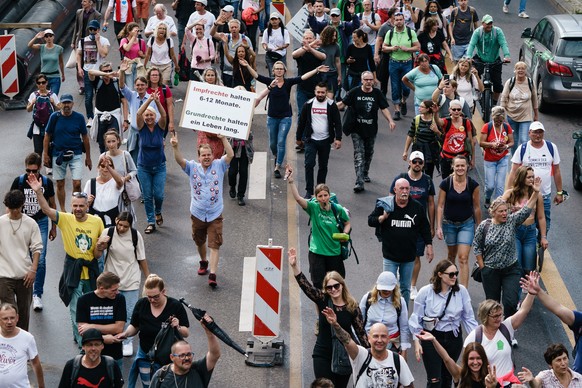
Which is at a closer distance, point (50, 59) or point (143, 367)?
point (143, 367)

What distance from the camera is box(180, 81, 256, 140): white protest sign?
58.1ft

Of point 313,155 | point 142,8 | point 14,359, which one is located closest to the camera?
point 14,359

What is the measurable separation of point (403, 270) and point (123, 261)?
323cm

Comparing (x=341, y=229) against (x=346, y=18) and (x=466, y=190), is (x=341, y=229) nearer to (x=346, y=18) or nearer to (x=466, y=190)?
(x=466, y=190)

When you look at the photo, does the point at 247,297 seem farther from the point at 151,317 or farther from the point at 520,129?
the point at 520,129

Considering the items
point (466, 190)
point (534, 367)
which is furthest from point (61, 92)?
point (534, 367)

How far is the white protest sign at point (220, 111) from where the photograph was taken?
17.7 meters

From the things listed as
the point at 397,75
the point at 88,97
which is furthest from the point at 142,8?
the point at 397,75

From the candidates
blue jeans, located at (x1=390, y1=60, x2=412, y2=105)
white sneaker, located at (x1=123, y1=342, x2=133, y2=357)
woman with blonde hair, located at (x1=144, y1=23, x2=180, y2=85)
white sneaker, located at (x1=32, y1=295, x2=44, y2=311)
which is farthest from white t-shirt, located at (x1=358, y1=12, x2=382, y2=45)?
white sneaker, located at (x1=123, y1=342, x2=133, y2=357)

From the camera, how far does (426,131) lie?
715 inches

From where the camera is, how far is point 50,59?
2200cm

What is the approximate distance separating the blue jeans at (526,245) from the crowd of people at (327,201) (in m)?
0.02

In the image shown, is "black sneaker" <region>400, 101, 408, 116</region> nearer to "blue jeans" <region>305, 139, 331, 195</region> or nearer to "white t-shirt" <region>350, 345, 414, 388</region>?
"blue jeans" <region>305, 139, 331, 195</region>

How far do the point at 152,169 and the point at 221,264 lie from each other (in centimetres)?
174
